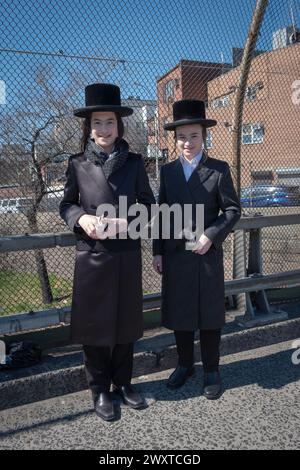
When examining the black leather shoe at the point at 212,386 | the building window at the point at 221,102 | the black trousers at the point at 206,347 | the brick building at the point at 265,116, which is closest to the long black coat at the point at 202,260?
the black trousers at the point at 206,347

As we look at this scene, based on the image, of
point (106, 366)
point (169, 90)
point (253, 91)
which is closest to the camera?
point (106, 366)

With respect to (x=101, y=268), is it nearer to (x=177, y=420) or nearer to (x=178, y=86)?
(x=177, y=420)

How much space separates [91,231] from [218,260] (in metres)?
0.96

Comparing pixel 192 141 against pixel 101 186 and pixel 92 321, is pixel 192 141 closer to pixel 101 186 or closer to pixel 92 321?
pixel 101 186

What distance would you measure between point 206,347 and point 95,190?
1.37m

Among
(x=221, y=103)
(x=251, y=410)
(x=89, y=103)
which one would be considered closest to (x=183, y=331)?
(x=251, y=410)

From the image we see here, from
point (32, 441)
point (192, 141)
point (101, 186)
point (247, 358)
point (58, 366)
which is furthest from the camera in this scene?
point (247, 358)

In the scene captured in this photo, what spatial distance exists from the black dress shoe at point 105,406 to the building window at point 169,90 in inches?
102

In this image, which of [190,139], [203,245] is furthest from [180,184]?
[203,245]

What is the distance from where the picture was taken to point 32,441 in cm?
261

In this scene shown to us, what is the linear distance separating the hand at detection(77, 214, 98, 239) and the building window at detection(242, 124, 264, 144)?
3716 mm

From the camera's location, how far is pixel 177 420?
9.20 feet

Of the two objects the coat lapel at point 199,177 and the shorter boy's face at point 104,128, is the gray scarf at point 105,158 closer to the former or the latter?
the shorter boy's face at point 104,128

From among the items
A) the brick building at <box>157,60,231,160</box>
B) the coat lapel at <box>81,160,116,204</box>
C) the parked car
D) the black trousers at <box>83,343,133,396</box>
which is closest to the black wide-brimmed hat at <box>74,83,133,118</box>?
the coat lapel at <box>81,160,116,204</box>
